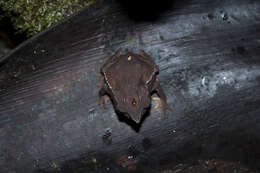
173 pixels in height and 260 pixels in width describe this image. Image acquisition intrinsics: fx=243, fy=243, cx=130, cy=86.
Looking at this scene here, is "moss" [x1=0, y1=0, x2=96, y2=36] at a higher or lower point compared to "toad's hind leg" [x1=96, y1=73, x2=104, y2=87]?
higher

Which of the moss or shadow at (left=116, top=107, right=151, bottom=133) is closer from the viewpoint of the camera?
shadow at (left=116, top=107, right=151, bottom=133)

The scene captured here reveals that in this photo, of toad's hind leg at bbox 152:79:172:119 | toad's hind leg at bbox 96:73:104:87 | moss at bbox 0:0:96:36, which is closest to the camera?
toad's hind leg at bbox 152:79:172:119

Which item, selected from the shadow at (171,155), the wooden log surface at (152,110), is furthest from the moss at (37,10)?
the shadow at (171,155)

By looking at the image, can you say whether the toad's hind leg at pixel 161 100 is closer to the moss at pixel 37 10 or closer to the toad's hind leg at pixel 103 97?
the toad's hind leg at pixel 103 97

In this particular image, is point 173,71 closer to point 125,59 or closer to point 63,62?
point 125,59

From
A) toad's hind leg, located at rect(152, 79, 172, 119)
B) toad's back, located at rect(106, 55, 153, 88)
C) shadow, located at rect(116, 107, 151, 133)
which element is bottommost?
shadow, located at rect(116, 107, 151, 133)

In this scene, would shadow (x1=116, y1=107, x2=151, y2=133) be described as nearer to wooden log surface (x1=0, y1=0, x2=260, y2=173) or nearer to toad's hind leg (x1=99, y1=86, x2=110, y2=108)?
wooden log surface (x1=0, y1=0, x2=260, y2=173)

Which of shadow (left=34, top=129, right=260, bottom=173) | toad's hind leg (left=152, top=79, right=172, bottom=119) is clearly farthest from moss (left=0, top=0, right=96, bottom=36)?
shadow (left=34, top=129, right=260, bottom=173)
